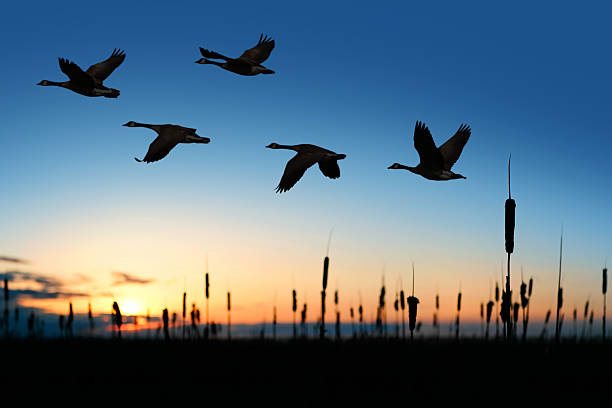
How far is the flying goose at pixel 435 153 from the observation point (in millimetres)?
9039

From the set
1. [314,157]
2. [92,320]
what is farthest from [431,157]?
[92,320]

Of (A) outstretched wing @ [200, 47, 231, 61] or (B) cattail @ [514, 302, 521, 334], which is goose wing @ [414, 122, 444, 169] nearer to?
(A) outstretched wing @ [200, 47, 231, 61]

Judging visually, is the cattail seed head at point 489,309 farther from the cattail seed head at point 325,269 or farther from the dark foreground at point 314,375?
the cattail seed head at point 325,269

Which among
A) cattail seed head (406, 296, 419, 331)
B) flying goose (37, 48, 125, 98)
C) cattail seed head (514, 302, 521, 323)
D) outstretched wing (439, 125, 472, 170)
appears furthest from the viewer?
cattail seed head (514, 302, 521, 323)

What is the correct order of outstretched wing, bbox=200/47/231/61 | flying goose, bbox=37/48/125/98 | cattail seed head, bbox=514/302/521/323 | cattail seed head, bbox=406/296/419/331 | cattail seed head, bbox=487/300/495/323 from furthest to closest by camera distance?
cattail seed head, bbox=487/300/495/323 < cattail seed head, bbox=514/302/521/323 < flying goose, bbox=37/48/125/98 < outstretched wing, bbox=200/47/231/61 < cattail seed head, bbox=406/296/419/331

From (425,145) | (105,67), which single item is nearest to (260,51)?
(105,67)

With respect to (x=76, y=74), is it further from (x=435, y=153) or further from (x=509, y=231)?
(x=509, y=231)

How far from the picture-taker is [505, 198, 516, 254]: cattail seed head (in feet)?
19.9

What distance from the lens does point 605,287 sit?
578 inches

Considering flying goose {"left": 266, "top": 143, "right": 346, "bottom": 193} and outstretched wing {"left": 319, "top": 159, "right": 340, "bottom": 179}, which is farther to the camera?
outstretched wing {"left": 319, "top": 159, "right": 340, "bottom": 179}

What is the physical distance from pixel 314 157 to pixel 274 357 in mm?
4885

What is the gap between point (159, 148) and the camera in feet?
32.2

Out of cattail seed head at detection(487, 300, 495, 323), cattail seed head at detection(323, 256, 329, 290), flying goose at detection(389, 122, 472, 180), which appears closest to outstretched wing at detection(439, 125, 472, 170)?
flying goose at detection(389, 122, 472, 180)

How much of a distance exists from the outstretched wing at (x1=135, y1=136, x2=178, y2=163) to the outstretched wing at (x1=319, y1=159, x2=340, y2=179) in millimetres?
2587
